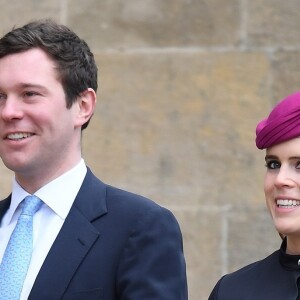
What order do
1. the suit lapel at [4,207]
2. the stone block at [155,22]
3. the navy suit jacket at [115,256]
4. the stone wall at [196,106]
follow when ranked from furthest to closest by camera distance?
the stone block at [155,22] < the stone wall at [196,106] < the suit lapel at [4,207] < the navy suit jacket at [115,256]

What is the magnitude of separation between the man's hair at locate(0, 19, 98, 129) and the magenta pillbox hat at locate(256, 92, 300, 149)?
63 centimetres

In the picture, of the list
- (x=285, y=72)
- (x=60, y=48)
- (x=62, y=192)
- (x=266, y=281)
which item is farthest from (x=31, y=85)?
(x=285, y=72)

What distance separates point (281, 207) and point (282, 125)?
27 cm

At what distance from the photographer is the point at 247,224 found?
19.2ft

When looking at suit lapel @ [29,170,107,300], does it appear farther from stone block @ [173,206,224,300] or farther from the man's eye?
stone block @ [173,206,224,300]

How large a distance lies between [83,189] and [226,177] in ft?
6.99

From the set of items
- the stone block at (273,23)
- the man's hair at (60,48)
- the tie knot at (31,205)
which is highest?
the stone block at (273,23)

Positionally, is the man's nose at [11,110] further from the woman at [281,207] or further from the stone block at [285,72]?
the stone block at [285,72]

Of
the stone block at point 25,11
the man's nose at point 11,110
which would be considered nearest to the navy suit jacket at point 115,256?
the man's nose at point 11,110

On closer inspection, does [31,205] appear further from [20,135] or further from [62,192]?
[20,135]

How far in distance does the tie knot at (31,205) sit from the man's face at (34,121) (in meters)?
0.06

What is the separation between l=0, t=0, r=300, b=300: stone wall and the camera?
5.84 m

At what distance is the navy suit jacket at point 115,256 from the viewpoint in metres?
3.55

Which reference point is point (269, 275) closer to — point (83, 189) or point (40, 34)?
point (83, 189)
